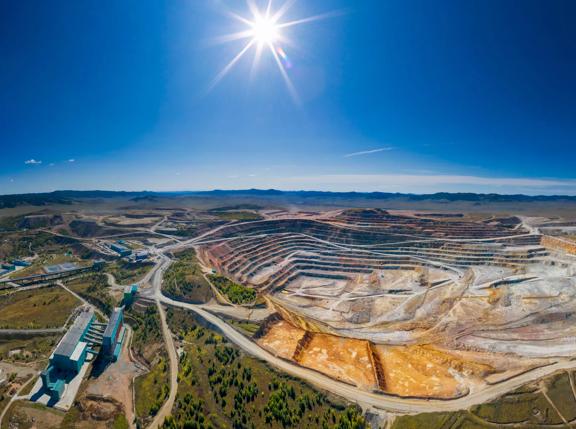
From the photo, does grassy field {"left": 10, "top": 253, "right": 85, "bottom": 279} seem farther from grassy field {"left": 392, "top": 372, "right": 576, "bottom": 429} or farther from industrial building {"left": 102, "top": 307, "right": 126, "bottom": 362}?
grassy field {"left": 392, "top": 372, "right": 576, "bottom": 429}

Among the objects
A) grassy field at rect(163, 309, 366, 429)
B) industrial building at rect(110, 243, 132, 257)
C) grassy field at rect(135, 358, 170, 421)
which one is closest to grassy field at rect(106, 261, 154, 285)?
industrial building at rect(110, 243, 132, 257)

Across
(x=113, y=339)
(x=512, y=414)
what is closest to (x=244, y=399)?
(x=113, y=339)

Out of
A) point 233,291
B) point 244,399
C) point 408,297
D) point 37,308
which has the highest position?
point 233,291

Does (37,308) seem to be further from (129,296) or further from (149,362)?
(149,362)

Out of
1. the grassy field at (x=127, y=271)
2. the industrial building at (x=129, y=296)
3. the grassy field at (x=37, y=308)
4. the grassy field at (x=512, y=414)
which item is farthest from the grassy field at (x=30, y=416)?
the grassy field at (x=127, y=271)

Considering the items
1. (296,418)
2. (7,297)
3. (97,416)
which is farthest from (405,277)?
(7,297)

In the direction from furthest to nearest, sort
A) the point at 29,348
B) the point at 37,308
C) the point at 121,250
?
the point at 121,250
the point at 37,308
the point at 29,348

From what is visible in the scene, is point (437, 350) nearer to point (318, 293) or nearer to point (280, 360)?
point (280, 360)
